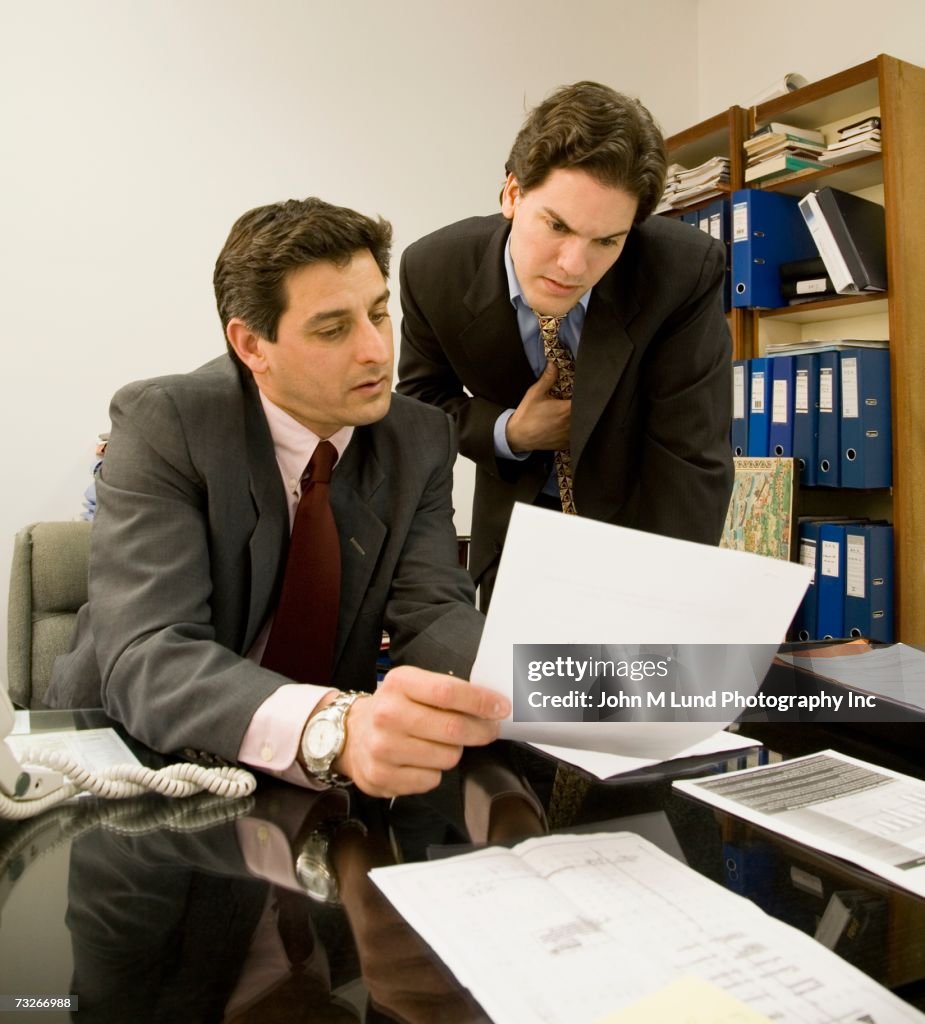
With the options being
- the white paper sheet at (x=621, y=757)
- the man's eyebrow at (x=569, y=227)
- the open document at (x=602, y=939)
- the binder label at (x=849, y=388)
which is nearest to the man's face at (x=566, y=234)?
the man's eyebrow at (x=569, y=227)

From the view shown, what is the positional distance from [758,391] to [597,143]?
1.91 meters

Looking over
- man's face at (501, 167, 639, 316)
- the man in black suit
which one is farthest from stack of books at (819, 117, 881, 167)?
man's face at (501, 167, 639, 316)

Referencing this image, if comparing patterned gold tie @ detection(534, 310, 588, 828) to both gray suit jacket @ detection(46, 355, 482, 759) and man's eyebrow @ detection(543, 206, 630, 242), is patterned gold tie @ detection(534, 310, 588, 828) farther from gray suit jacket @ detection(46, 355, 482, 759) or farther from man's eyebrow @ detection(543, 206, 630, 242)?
gray suit jacket @ detection(46, 355, 482, 759)

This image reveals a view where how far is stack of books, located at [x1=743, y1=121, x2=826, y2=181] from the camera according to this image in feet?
10.1

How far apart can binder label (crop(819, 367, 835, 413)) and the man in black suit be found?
4.33ft

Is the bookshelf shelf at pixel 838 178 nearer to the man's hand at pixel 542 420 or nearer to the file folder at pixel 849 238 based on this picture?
the file folder at pixel 849 238

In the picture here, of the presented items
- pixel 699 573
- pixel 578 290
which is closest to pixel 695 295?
pixel 578 290

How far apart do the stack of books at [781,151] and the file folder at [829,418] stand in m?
0.71

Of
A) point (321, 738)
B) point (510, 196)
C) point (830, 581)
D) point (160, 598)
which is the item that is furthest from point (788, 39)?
point (321, 738)

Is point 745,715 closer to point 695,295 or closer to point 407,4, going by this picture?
point 695,295

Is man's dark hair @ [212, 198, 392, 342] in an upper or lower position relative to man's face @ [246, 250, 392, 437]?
upper

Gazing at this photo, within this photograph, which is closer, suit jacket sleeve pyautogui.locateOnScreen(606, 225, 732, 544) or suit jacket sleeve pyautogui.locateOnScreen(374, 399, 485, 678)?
suit jacket sleeve pyautogui.locateOnScreen(374, 399, 485, 678)

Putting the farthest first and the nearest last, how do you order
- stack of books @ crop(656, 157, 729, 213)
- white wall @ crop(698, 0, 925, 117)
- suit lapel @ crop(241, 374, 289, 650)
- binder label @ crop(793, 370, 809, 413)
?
stack of books @ crop(656, 157, 729, 213)
white wall @ crop(698, 0, 925, 117)
binder label @ crop(793, 370, 809, 413)
suit lapel @ crop(241, 374, 289, 650)

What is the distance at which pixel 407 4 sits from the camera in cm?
332
